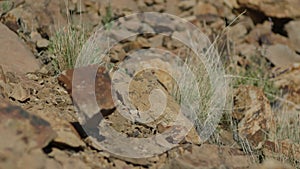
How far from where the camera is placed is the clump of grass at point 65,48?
3.10 m

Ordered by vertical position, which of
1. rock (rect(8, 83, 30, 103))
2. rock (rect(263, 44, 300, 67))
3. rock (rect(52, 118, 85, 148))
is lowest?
rock (rect(263, 44, 300, 67))

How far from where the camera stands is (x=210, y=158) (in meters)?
2.45

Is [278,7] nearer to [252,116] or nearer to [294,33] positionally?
[294,33]

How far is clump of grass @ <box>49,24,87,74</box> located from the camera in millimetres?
3101

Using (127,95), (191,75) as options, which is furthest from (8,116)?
(191,75)

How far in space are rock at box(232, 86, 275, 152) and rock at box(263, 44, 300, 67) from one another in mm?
1148

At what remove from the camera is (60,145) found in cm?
223

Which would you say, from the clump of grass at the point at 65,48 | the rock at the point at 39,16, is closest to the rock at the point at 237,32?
the rock at the point at 39,16

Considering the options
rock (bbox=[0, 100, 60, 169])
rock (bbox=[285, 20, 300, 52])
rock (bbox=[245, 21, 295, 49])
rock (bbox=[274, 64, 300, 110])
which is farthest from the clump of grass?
rock (bbox=[285, 20, 300, 52])

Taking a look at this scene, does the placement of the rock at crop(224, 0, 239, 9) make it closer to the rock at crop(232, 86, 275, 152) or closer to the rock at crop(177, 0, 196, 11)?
the rock at crop(177, 0, 196, 11)

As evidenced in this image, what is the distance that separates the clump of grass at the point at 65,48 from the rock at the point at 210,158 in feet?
3.41

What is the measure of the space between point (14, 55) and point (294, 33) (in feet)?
9.78

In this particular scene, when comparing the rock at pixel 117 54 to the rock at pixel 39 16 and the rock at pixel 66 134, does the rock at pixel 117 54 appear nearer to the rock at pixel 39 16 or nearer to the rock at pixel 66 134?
the rock at pixel 39 16

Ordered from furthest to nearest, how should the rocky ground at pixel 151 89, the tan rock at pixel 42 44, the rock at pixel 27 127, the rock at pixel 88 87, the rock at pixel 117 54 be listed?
the rock at pixel 117 54
the tan rock at pixel 42 44
the rock at pixel 88 87
the rocky ground at pixel 151 89
the rock at pixel 27 127
